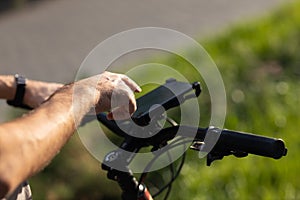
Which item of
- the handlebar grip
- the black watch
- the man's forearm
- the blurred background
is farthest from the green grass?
the man's forearm

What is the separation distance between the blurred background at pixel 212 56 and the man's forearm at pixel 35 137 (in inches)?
110

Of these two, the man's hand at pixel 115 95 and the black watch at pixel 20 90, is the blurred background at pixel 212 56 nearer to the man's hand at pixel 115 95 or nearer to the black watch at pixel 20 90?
the black watch at pixel 20 90

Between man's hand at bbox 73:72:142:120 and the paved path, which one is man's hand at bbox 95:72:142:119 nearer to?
man's hand at bbox 73:72:142:120

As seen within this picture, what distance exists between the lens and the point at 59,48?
9.71 meters

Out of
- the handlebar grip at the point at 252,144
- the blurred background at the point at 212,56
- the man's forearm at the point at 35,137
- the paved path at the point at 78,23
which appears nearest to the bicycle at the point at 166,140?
the handlebar grip at the point at 252,144

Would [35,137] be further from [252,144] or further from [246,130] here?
[246,130]

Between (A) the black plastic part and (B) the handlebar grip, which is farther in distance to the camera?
(A) the black plastic part

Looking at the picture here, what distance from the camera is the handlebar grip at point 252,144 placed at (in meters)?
2.40

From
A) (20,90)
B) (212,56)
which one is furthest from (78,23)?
(20,90)

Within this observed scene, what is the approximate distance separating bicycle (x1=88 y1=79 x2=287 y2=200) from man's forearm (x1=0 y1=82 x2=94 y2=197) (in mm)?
394

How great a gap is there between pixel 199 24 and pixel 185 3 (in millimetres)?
1461

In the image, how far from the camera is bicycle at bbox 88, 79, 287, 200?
243cm

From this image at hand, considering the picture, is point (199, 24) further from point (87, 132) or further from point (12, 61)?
point (87, 132)

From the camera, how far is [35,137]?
2080mm
